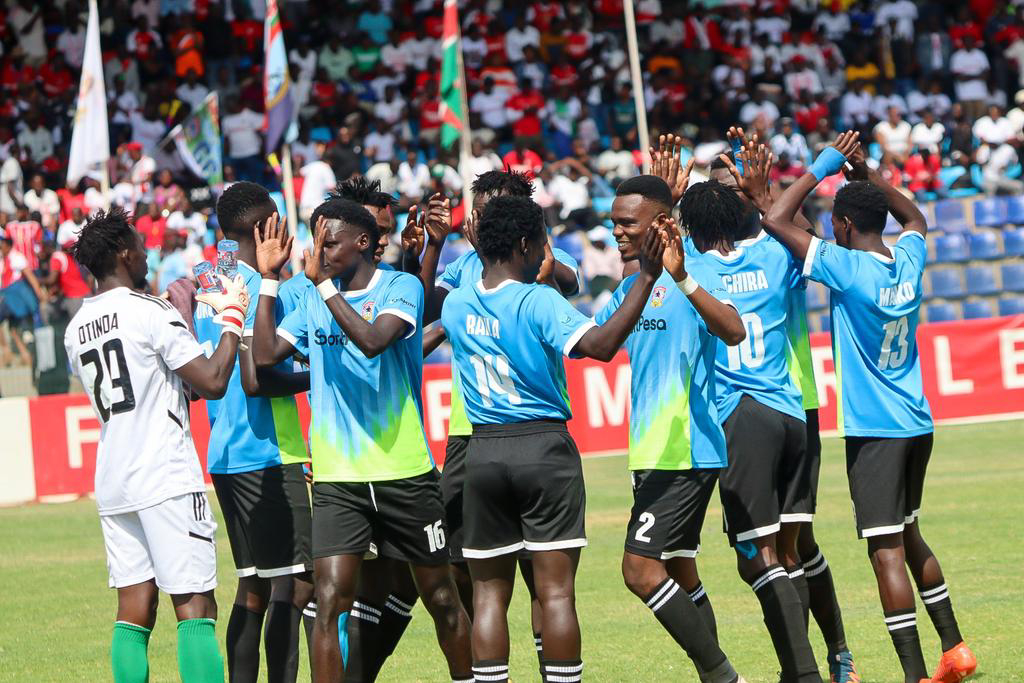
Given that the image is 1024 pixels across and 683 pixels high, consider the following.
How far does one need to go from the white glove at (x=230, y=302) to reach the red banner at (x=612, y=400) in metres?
10.1

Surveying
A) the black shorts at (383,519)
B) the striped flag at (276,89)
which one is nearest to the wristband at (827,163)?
the black shorts at (383,519)

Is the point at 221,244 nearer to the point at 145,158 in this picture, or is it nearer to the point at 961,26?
the point at 145,158

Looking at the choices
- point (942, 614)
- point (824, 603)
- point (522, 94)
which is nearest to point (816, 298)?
point (522, 94)

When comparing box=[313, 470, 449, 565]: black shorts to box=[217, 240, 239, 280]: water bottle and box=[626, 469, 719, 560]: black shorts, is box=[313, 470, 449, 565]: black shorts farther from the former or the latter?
box=[217, 240, 239, 280]: water bottle

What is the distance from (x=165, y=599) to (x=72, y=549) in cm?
240

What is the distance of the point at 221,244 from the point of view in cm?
668

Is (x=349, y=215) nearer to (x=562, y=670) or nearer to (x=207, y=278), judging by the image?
(x=207, y=278)

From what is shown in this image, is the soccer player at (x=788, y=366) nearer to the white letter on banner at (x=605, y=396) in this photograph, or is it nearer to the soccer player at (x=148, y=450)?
the soccer player at (x=148, y=450)

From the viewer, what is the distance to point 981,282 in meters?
23.4

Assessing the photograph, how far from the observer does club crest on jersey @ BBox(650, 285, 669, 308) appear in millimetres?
6844

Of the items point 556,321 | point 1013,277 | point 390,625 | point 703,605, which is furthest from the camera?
point 1013,277

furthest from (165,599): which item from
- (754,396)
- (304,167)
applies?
(304,167)

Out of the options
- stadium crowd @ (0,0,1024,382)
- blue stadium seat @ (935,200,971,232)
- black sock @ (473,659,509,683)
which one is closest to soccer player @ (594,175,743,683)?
black sock @ (473,659,509,683)

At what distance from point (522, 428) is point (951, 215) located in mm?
19169
